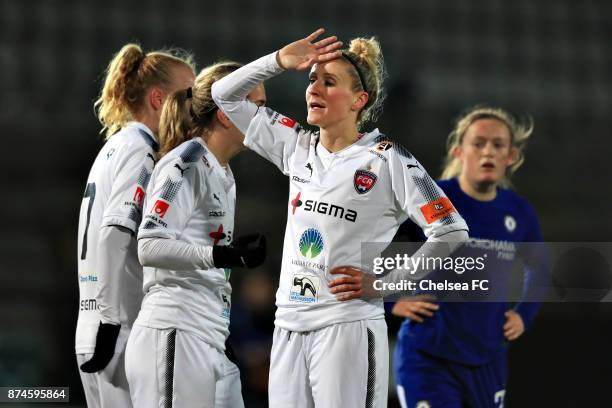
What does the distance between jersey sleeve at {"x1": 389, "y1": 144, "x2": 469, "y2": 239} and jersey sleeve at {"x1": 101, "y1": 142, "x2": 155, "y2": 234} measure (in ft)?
3.60

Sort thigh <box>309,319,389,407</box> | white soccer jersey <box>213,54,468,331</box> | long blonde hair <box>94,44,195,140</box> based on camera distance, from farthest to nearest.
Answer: long blonde hair <box>94,44,195,140</box> < white soccer jersey <box>213,54,468,331</box> < thigh <box>309,319,389,407</box>

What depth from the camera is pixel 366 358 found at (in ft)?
10.8

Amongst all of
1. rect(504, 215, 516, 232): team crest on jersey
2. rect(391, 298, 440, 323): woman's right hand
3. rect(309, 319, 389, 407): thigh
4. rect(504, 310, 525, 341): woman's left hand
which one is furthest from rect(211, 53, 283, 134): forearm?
rect(504, 310, 525, 341): woman's left hand

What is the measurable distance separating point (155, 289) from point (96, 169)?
0.76 m

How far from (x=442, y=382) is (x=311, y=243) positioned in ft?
4.96

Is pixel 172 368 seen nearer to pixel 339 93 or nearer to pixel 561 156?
pixel 339 93

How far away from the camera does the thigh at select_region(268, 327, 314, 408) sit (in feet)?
10.9

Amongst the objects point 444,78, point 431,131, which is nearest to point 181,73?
point 431,131

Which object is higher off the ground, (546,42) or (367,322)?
(546,42)

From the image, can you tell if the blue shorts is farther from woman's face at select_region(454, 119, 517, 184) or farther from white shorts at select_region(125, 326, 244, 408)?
white shorts at select_region(125, 326, 244, 408)

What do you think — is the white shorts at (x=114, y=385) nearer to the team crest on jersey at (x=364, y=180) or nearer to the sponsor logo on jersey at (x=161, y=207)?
the sponsor logo on jersey at (x=161, y=207)

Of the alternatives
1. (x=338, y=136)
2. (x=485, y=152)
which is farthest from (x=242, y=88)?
(x=485, y=152)

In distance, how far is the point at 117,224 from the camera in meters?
3.80

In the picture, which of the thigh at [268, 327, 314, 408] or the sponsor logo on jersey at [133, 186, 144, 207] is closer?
the thigh at [268, 327, 314, 408]
